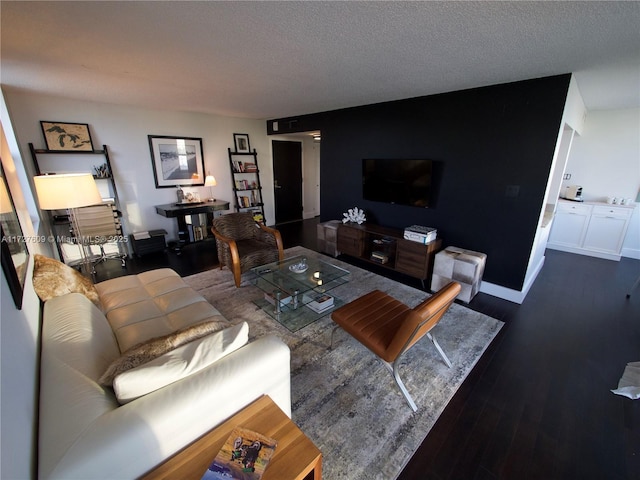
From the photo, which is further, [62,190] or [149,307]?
[62,190]

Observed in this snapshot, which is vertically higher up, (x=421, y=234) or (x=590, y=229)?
(x=421, y=234)

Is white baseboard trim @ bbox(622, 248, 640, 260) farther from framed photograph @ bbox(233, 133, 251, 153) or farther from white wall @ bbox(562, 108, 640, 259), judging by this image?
framed photograph @ bbox(233, 133, 251, 153)

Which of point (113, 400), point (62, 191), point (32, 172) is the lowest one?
point (113, 400)

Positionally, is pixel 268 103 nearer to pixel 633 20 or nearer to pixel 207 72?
pixel 207 72

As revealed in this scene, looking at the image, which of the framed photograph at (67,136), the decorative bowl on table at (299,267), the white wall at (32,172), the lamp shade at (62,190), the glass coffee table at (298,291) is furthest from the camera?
the framed photograph at (67,136)

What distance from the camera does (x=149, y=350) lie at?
1230 millimetres

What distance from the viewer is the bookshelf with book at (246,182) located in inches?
212

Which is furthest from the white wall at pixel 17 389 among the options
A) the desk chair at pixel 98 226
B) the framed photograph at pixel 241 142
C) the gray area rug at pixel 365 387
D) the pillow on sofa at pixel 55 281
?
the framed photograph at pixel 241 142

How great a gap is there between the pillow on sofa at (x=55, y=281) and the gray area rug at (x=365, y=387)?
1160 millimetres

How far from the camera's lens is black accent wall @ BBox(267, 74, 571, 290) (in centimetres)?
262

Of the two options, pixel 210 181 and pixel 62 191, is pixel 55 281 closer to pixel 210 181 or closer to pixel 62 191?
pixel 62 191

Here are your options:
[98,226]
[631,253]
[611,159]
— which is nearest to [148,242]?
[98,226]

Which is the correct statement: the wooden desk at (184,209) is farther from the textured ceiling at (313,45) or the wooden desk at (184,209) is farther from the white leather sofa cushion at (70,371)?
the white leather sofa cushion at (70,371)

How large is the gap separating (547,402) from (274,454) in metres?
1.89
